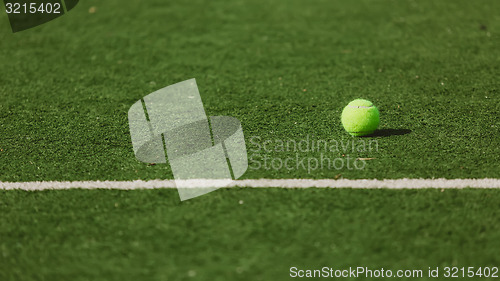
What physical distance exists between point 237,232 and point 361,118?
178 centimetres

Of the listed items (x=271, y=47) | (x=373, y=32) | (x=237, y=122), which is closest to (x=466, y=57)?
(x=373, y=32)

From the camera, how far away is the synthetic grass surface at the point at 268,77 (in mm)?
3988

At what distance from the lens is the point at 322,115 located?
4.82 m

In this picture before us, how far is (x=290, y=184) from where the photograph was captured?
3.51 meters

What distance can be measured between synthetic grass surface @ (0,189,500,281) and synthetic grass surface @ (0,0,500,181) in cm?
35

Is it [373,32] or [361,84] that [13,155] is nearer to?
[361,84]

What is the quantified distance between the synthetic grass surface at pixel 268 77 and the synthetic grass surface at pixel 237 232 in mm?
350

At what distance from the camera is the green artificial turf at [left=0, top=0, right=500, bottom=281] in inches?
111

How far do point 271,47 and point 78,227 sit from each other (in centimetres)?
428
